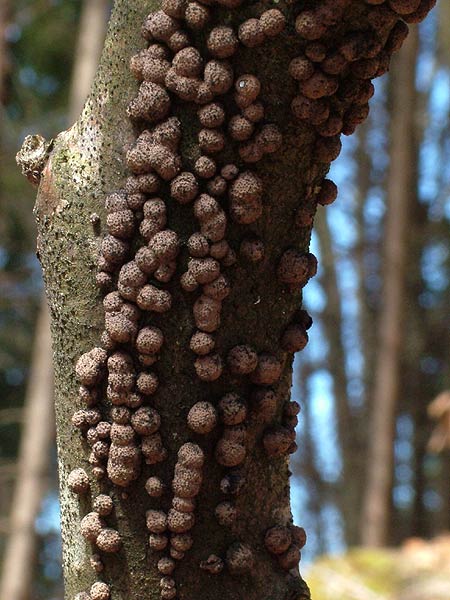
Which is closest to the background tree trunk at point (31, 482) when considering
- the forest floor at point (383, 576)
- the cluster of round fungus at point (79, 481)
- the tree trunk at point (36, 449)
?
the tree trunk at point (36, 449)

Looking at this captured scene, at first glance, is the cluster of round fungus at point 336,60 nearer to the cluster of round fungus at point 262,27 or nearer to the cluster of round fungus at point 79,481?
the cluster of round fungus at point 262,27

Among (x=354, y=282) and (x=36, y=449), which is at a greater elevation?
(x=354, y=282)

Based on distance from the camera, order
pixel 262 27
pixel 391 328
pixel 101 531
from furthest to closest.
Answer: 1. pixel 391 328
2. pixel 101 531
3. pixel 262 27

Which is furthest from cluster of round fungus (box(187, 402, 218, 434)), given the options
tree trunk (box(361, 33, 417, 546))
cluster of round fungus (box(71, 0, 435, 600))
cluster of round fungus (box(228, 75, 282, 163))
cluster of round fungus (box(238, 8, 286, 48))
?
tree trunk (box(361, 33, 417, 546))

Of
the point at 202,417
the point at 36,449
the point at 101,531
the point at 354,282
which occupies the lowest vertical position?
the point at 101,531

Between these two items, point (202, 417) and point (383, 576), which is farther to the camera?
point (383, 576)

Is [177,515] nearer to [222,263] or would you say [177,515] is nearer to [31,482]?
[222,263]

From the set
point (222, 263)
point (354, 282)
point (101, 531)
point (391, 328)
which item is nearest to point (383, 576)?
point (391, 328)

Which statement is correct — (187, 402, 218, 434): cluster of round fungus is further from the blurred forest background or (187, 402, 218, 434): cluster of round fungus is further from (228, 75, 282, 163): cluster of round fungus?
the blurred forest background

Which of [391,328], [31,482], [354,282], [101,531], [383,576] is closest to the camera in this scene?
[101,531]
